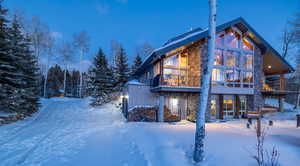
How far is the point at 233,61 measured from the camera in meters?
12.7

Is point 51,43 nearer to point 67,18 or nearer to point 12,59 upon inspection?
point 12,59

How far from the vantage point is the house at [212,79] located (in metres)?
10.9

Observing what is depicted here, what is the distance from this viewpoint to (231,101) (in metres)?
12.8

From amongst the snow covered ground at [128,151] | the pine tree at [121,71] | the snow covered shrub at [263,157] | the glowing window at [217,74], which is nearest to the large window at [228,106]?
the glowing window at [217,74]

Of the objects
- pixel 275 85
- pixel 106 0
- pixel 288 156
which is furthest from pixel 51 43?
pixel 106 0

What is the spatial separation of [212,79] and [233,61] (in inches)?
108

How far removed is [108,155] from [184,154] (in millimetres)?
2348

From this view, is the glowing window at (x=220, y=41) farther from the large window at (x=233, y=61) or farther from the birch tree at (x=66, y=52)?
the birch tree at (x=66, y=52)

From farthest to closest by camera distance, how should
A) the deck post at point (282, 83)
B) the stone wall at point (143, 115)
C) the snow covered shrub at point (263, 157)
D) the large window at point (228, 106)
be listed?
the deck post at point (282, 83)
the large window at point (228, 106)
the stone wall at point (143, 115)
the snow covered shrub at point (263, 157)

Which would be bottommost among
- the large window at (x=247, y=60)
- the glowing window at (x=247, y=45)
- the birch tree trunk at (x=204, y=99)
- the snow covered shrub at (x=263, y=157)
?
the snow covered shrub at (x=263, y=157)

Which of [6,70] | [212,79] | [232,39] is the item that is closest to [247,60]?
[232,39]

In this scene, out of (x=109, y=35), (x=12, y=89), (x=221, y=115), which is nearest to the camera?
(x=12, y=89)

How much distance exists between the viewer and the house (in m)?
10.9

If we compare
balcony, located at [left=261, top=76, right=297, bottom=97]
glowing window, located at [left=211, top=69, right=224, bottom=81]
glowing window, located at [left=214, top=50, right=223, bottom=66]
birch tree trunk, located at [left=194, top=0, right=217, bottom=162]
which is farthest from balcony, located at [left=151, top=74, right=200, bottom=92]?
balcony, located at [left=261, top=76, right=297, bottom=97]
